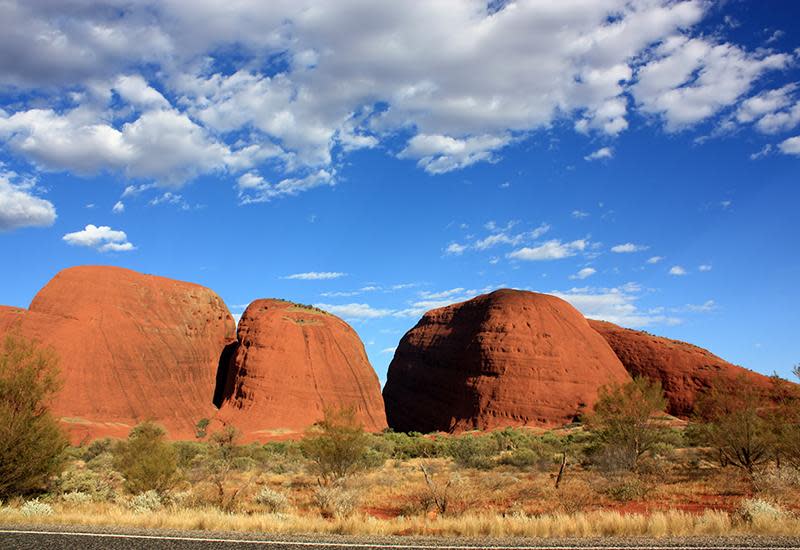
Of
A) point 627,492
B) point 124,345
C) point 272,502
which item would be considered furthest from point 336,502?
point 124,345

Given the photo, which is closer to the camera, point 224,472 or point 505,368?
point 224,472

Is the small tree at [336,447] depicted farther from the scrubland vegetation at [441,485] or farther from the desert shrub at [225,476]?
the desert shrub at [225,476]

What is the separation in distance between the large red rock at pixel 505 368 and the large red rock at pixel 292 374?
8070 mm

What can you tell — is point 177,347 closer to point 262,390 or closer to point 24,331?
point 262,390

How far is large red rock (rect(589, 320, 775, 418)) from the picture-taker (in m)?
59.6

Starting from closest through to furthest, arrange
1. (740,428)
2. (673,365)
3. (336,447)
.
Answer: (740,428)
(336,447)
(673,365)

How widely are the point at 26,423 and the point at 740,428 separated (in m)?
22.1

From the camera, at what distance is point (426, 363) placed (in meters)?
69.2

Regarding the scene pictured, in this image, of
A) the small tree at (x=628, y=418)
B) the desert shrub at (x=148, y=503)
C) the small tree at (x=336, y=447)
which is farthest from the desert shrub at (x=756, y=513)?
the small tree at (x=628, y=418)

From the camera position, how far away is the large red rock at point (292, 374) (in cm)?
5022

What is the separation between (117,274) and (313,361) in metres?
21.0

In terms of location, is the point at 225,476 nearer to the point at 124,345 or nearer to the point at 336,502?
the point at 336,502

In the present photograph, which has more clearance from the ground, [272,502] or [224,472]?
[272,502]

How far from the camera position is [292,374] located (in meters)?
54.2
